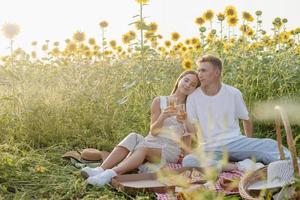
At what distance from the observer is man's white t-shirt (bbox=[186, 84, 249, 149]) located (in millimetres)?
4109

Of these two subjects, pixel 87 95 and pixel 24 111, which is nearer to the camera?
pixel 24 111

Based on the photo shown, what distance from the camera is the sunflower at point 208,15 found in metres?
5.94

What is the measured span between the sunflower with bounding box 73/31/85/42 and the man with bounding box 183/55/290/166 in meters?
2.87

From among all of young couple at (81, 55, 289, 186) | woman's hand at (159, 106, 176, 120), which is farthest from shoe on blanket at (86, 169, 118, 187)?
woman's hand at (159, 106, 176, 120)

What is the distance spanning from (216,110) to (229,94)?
0.16 metres

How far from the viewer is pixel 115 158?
4004 millimetres

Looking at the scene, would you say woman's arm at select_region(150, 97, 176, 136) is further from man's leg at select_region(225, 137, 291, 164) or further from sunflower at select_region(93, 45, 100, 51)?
sunflower at select_region(93, 45, 100, 51)

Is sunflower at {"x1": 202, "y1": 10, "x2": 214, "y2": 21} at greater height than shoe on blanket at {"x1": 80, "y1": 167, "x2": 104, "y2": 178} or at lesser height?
greater

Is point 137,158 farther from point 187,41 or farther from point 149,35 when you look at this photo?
point 187,41

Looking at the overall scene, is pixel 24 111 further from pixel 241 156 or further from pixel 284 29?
pixel 284 29

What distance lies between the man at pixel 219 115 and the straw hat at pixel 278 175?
50.2 inches

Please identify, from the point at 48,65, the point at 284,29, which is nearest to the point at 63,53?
the point at 48,65

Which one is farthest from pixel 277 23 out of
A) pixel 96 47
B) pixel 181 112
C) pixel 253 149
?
pixel 181 112

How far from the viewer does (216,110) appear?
4.16 meters
